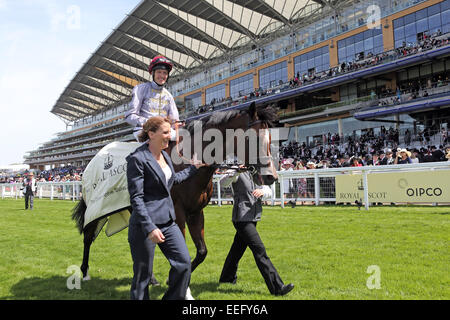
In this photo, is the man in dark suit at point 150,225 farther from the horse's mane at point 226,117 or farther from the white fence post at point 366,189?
the white fence post at point 366,189

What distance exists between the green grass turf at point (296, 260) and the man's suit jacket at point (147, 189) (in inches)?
51.5

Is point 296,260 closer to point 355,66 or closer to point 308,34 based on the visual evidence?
point 355,66

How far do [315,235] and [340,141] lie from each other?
22585mm

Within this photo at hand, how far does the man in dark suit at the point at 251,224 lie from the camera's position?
133 inches

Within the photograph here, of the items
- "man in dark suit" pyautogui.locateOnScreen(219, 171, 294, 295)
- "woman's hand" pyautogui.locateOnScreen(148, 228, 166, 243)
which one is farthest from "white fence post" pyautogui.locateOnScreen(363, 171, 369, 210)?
"woman's hand" pyautogui.locateOnScreen(148, 228, 166, 243)

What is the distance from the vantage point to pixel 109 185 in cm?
373

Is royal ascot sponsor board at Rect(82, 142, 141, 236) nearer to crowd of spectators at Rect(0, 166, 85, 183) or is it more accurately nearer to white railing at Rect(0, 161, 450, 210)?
white railing at Rect(0, 161, 450, 210)

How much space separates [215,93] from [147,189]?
43517 millimetres

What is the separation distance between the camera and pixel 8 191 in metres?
26.7

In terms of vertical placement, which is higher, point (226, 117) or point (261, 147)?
point (226, 117)

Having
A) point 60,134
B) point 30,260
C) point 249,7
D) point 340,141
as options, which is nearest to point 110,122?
point 60,134

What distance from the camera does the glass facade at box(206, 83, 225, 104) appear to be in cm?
4400

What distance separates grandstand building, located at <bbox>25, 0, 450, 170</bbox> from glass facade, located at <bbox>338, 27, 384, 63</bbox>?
82 mm

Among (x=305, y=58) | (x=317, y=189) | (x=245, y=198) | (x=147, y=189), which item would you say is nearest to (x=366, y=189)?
(x=317, y=189)
